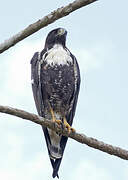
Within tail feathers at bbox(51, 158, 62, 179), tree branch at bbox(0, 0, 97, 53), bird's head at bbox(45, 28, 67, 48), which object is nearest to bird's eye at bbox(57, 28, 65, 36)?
bird's head at bbox(45, 28, 67, 48)

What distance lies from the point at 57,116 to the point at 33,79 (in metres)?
0.70

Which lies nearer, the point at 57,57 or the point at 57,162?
the point at 57,162

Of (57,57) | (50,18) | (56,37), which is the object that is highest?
(50,18)

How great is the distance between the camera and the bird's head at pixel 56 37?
734 cm

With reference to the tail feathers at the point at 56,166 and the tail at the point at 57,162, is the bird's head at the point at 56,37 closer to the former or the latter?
the tail at the point at 57,162

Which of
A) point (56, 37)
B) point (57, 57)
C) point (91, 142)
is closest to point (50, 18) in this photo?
point (91, 142)

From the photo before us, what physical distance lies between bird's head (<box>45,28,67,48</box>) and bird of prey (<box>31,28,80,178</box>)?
307 millimetres

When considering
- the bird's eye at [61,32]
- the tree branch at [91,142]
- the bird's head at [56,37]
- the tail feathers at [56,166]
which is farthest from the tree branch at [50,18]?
the bird's eye at [61,32]

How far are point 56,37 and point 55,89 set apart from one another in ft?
3.37

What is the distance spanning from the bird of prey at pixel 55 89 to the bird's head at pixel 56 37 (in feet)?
1.01

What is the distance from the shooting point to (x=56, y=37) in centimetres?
735

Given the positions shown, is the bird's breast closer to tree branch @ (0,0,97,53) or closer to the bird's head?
the bird's head

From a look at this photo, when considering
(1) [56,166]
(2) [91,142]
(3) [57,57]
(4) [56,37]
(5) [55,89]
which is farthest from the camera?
(4) [56,37]

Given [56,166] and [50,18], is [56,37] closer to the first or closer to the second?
[56,166]
